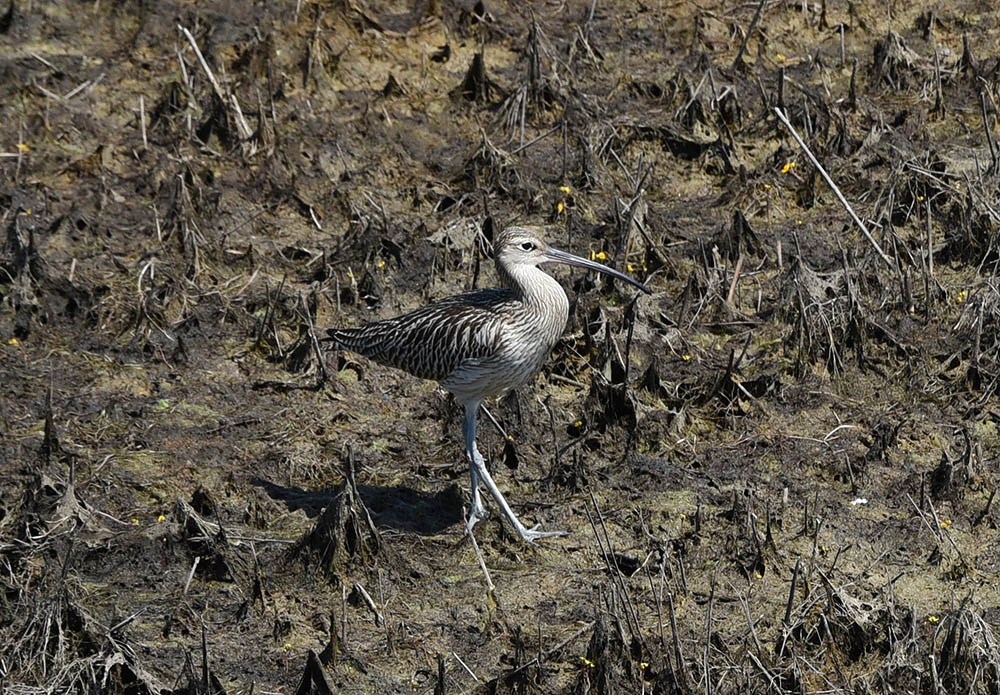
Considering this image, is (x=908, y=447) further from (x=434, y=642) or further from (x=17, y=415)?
(x=17, y=415)

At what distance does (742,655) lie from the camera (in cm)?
609

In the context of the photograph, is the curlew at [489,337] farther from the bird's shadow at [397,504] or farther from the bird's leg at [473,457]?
the bird's shadow at [397,504]

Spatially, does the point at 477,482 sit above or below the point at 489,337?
below

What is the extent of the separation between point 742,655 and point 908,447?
1965 mm

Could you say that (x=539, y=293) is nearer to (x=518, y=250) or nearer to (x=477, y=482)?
(x=518, y=250)

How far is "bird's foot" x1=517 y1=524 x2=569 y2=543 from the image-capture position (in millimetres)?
7070

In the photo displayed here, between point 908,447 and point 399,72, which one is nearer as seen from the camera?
point 908,447

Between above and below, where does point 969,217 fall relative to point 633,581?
above

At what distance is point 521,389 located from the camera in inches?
314

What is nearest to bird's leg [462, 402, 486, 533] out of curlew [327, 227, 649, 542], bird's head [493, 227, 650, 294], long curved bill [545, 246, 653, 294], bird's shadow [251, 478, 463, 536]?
curlew [327, 227, 649, 542]

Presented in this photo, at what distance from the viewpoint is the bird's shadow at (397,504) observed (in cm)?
724

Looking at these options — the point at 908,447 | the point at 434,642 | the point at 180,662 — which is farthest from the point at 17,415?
the point at 908,447

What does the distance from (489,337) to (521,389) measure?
0.98 m

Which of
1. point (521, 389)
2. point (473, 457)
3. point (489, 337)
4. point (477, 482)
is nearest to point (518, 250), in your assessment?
point (489, 337)
